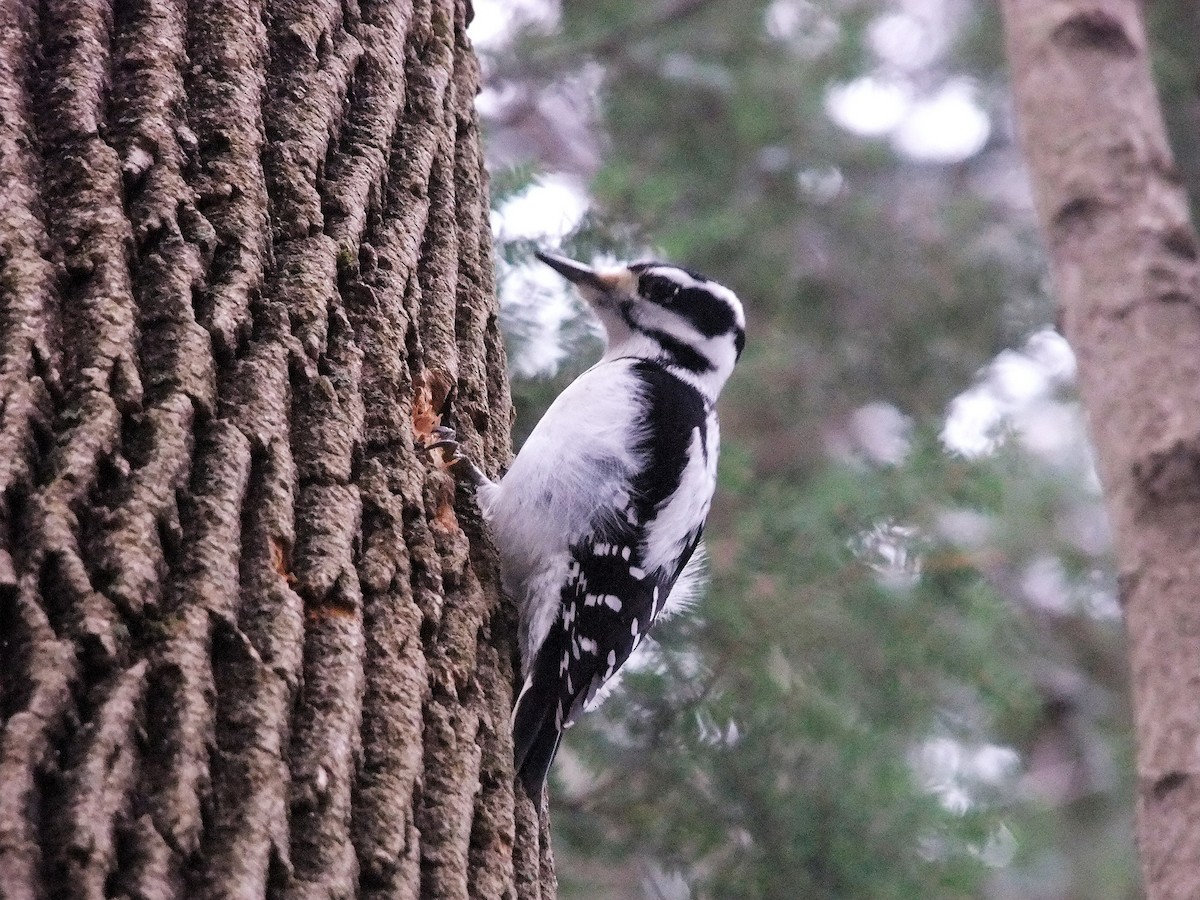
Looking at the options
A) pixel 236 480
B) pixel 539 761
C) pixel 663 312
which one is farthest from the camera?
pixel 663 312

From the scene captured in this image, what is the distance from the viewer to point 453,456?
→ 7.16 feet

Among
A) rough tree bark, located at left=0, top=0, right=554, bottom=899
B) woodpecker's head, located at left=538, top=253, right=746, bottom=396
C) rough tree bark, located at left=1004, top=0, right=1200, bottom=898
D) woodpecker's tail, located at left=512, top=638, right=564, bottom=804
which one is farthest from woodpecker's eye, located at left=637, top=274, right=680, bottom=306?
woodpecker's tail, located at left=512, top=638, right=564, bottom=804

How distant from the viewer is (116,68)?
5.71 ft

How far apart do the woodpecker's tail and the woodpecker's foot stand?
0.30 metres

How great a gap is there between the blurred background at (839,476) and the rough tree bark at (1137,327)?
265mm

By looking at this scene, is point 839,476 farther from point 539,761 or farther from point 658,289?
point 539,761

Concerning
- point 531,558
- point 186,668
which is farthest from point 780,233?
point 186,668

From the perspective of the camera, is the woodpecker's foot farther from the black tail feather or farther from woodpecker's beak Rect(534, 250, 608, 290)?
woodpecker's beak Rect(534, 250, 608, 290)

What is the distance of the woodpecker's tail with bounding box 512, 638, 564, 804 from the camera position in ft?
6.59

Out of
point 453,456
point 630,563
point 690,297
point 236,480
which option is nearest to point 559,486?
point 630,563

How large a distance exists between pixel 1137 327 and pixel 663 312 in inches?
41.0

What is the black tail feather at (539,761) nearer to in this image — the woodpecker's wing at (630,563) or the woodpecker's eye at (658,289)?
the woodpecker's wing at (630,563)

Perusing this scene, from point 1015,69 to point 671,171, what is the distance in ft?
6.69

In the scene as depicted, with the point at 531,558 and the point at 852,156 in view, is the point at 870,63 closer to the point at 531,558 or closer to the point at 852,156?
the point at 852,156
